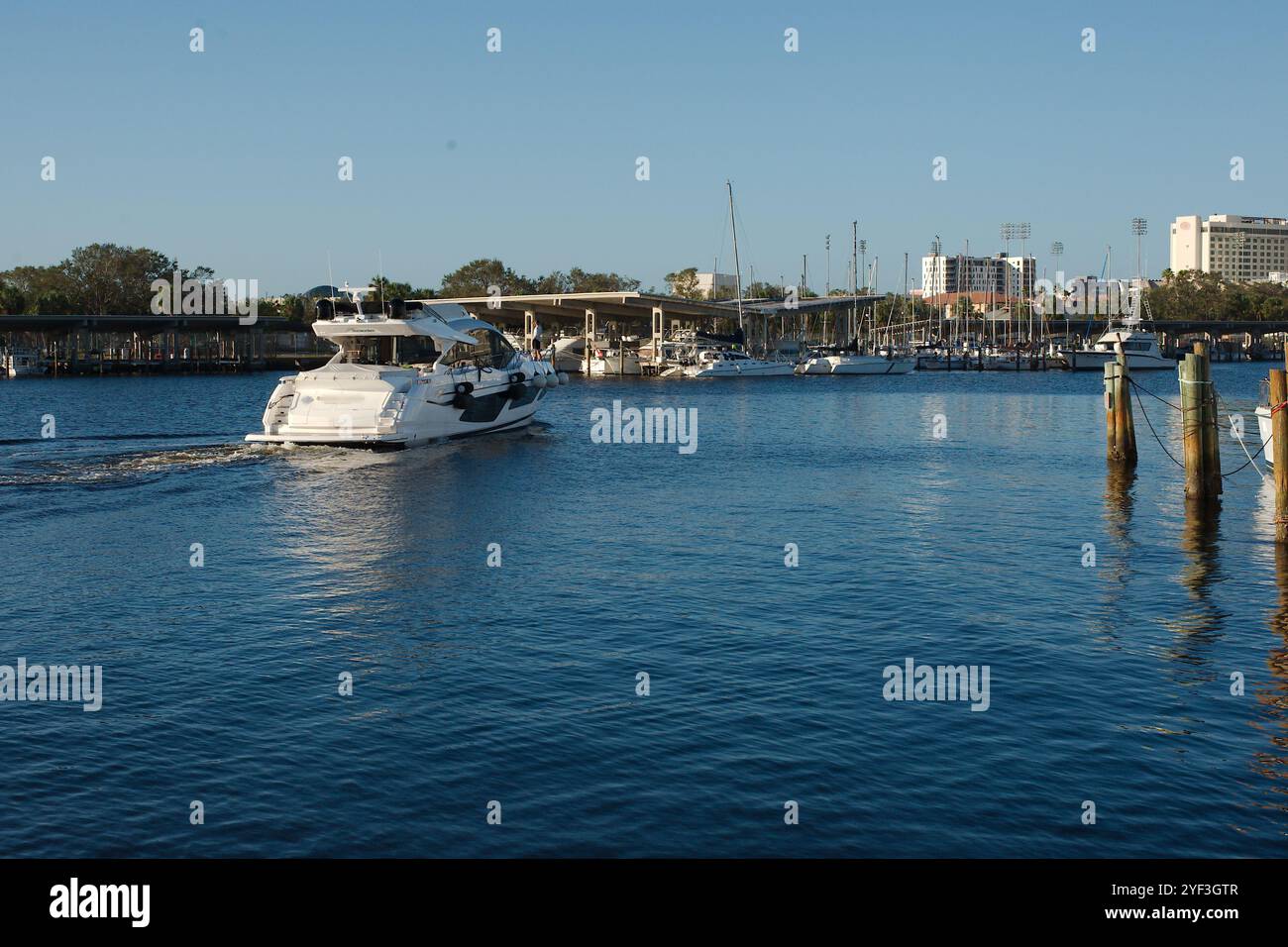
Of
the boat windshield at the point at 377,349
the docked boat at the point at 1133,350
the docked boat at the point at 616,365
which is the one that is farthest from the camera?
the docked boat at the point at 616,365

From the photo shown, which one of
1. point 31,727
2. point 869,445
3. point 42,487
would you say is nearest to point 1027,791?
point 31,727

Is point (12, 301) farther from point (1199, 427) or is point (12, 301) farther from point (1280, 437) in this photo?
point (1280, 437)

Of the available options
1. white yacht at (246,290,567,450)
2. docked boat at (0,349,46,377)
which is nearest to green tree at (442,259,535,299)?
docked boat at (0,349,46,377)

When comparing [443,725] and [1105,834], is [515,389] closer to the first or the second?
[443,725]

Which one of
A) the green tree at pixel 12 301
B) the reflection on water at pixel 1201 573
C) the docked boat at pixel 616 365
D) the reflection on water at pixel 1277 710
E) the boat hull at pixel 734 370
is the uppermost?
the green tree at pixel 12 301

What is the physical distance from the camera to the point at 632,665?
50.9ft

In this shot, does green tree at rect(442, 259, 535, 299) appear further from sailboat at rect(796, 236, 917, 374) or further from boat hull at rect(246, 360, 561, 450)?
boat hull at rect(246, 360, 561, 450)

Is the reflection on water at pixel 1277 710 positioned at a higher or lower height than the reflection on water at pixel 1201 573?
lower

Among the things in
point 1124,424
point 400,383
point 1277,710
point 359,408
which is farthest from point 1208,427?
point 359,408

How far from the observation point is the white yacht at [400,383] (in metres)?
37.7

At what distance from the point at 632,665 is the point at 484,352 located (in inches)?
1195

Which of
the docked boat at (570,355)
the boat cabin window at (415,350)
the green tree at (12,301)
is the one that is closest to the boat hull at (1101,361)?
the docked boat at (570,355)

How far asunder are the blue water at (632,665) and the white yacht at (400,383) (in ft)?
17.7

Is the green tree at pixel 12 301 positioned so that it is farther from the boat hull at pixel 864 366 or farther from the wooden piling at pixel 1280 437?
the wooden piling at pixel 1280 437
